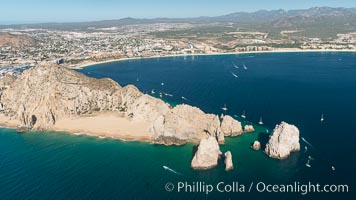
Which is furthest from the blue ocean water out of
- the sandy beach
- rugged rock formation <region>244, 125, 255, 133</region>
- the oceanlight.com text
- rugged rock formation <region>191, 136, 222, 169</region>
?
the sandy beach

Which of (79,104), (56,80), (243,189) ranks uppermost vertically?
(56,80)

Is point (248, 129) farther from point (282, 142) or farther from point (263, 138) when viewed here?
point (282, 142)

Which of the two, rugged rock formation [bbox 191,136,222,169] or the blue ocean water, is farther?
rugged rock formation [bbox 191,136,222,169]

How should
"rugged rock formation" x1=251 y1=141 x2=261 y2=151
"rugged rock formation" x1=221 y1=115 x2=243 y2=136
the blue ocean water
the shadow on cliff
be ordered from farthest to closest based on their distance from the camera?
"rugged rock formation" x1=221 y1=115 x2=243 y2=136
the shadow on cliff
"rugged rock formation" x1=251 y1=141 x2=261 y2=151
the blue ocean water

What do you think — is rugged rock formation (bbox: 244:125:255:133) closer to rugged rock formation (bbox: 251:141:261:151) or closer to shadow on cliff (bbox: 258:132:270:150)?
shadow on cliff (bbox: 258:132:270:150)

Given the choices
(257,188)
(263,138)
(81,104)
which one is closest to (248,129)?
(263,138)

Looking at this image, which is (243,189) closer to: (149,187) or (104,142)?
(149,187)

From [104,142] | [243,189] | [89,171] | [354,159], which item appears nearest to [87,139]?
[104,142]

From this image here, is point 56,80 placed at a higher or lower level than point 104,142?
higher
